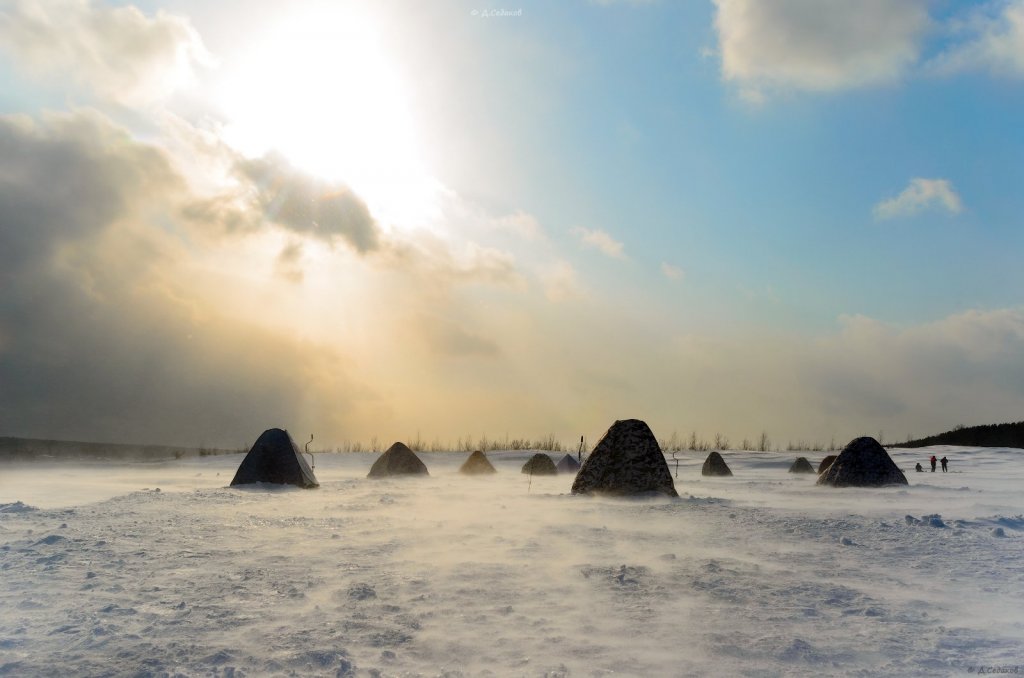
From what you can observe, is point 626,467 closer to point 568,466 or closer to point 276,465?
point 276,465

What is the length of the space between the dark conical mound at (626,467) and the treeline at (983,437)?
94.4 feet

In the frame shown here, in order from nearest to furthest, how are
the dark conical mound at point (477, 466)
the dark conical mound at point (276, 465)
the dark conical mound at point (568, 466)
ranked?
1. the dark conical mound at point (276, 465)
2. the dark conical mound at point (477, 466)
3. the dark conical mound at point (568, 466)

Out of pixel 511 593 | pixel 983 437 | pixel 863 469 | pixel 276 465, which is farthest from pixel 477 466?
pixel 983 437

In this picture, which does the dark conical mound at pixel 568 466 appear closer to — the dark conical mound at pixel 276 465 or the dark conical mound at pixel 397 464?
the dark conical mound at pixel 397 464

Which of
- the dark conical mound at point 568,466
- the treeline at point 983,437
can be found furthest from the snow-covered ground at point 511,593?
the treeline at point 983,437

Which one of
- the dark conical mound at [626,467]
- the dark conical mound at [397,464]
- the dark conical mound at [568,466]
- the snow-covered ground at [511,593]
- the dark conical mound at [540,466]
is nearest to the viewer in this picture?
the snow-covered ground at [511,593]

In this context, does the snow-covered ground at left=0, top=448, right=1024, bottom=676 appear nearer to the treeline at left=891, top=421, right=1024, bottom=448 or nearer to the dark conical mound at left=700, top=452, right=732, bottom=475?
the dark conical mound at left=700, top=452, right=732, bottom=475

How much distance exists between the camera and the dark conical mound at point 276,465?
43.6ft

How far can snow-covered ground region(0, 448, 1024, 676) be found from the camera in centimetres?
321

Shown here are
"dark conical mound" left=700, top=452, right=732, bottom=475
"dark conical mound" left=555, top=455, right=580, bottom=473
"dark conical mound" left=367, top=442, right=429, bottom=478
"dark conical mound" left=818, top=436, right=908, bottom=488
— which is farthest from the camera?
"dark conical mound" left=555, top=455, right=580, bottom=473

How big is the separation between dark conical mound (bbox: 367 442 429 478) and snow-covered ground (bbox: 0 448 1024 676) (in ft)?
33.3

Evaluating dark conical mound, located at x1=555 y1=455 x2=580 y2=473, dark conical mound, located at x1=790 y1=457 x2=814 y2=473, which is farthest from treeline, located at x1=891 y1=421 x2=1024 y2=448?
dark conical mound, located at x1=555 y1=455 x2=580 y2=473

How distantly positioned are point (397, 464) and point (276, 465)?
485 centimetres

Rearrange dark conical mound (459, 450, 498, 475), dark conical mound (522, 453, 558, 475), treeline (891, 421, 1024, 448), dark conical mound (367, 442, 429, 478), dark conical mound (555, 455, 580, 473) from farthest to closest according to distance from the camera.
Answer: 1. treeline (891, 421, 1024, 448)
2. dark conical mound (555, 455, 580, 473)
3. dark conical mound (522, 453, 558, 475)
4. dark conical mound (459, 450, 498, 475)
5. dark conical mound (367, 442, 429, 478)
